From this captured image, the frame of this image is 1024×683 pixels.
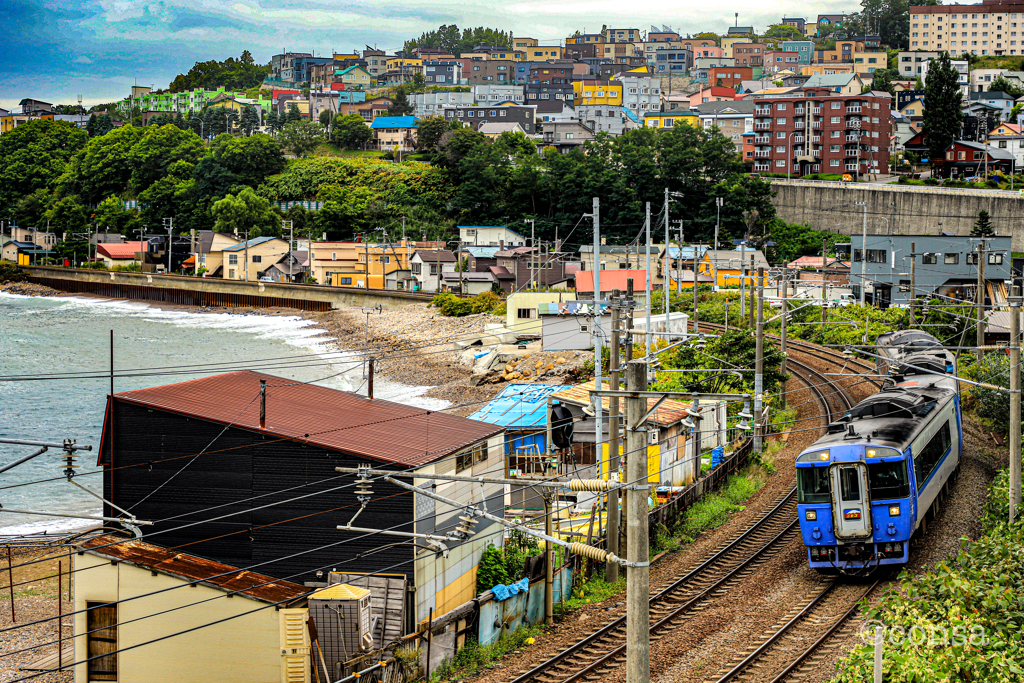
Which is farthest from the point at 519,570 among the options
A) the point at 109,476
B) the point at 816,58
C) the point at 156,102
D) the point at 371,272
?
the point at 156,102

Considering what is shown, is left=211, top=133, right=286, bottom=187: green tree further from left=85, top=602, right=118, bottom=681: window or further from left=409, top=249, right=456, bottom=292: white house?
left=85, top=602, right=118, bottom=681: window

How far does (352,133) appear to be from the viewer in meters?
95.2

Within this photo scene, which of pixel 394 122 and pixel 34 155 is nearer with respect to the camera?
pixel 394 122

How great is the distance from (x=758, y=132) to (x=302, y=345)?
128 feet

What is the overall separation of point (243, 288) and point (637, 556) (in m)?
58.8

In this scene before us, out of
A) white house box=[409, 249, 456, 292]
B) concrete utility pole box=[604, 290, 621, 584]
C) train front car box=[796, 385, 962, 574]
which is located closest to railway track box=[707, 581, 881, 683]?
train front car box=[796, 385, 962, 574]

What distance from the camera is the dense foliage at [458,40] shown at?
513ft

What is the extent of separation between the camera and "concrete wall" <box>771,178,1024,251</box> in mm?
47344

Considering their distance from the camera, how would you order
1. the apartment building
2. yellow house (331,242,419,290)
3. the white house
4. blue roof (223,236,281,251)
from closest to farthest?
1. the white house
2. yellow house (331,242,419,290)
3. blue roof (223,236,281,251)
4. the apartment building

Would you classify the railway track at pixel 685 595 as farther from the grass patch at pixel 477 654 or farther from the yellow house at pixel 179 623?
the yellow house at pixel 179 623

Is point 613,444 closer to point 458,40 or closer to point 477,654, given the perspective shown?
point 477,654

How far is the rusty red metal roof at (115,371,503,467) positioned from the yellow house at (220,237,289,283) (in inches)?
2053

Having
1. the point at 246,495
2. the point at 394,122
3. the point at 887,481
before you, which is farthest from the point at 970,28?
the point at 246,495

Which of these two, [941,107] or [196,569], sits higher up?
[941,107]
